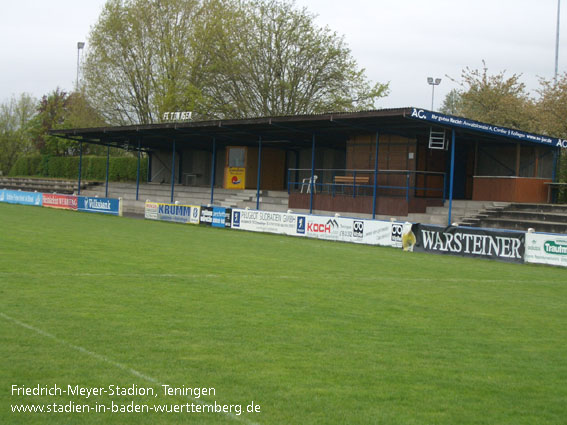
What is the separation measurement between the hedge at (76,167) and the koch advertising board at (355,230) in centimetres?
2728

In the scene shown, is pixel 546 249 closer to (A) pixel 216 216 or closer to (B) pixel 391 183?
(B) pixel 391 183

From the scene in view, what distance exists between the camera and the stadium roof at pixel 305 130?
24500 millimetres

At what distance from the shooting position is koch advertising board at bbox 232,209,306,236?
25.7 m

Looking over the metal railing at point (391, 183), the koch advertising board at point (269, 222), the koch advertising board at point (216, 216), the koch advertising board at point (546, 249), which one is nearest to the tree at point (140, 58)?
the koch advertising board at point (216, 216)

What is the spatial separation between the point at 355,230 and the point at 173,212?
36.4ft

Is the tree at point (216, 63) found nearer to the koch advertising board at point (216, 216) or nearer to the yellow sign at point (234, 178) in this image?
the yellow sign at point (234, 178)

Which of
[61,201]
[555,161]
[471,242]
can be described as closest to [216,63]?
[61,201]

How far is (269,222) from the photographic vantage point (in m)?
26.8

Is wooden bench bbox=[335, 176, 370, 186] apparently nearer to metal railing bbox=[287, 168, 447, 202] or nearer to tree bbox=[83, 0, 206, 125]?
metal railing bbox=[287, 168, 447, 202]

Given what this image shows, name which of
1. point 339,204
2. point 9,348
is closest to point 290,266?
point 9,348

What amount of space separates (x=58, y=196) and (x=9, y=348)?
1293 inches

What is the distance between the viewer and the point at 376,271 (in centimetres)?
1546

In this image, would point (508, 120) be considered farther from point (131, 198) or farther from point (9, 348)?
point (9, 348)

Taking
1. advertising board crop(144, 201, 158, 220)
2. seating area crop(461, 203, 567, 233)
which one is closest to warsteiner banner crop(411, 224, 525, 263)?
seating area crop(461, 203, 567, 233)
